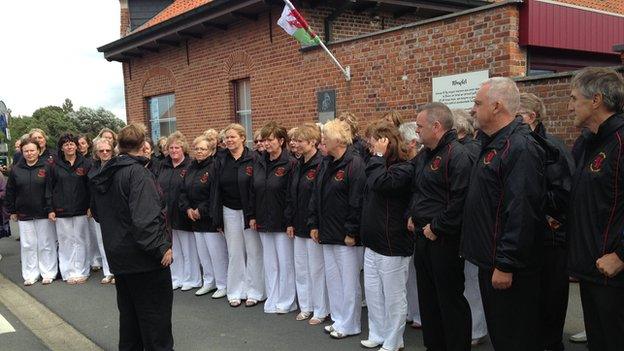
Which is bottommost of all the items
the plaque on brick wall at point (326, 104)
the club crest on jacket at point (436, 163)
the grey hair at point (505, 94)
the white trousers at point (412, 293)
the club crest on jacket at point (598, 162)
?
the white trousers at point (412, 293)

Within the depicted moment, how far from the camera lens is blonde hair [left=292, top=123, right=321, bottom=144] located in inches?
198

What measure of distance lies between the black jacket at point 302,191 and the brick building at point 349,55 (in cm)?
347

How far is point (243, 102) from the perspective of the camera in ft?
40.8

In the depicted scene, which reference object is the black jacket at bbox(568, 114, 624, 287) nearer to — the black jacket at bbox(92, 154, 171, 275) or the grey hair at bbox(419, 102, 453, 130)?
the grey hair at bbox(419, 102, 453, 130)

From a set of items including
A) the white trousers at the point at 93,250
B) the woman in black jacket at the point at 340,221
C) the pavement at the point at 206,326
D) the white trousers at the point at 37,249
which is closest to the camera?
the woman in black jacket at the point at 340,221

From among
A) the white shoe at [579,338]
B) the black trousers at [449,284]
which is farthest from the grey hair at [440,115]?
the white shoe at [579,338]

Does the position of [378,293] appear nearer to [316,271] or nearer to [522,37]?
[316,271]

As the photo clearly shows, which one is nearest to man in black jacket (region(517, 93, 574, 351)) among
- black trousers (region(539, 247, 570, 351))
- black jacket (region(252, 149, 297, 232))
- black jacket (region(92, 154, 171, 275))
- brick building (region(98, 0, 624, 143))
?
black trousers (region(539, 247, 570, 351))

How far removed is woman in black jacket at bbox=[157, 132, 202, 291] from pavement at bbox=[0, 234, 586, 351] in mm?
230

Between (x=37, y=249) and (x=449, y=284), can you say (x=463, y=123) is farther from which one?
(x=37, y=249)

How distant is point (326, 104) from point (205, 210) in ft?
14.9

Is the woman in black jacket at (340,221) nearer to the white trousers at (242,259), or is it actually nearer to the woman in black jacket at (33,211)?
the white trousers at (242,259)

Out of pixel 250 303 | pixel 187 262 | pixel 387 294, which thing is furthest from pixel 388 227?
pixel 187 262

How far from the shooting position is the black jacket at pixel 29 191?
7.09 m
